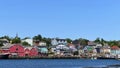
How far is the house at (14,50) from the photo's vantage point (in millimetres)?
181625

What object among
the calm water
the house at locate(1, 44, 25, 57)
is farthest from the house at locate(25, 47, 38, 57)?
the calm water

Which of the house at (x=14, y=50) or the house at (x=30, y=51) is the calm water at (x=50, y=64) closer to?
the house at (x=14, y=50)

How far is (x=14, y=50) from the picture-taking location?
182625 mm

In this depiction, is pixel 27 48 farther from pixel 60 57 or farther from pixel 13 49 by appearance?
pixel 60 57

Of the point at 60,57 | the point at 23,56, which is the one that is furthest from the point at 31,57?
the point at 60,57

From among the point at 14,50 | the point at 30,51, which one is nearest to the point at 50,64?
the point at 14,50

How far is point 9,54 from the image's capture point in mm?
182000

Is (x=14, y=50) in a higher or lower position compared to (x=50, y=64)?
higher

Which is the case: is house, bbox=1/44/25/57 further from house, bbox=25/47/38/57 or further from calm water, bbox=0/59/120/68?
calm water, bbox=0/59/120/68

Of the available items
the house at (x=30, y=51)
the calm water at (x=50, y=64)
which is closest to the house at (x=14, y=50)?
the house at (x=30, y=51)

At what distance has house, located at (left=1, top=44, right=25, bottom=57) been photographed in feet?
596

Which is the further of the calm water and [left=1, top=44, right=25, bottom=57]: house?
[left=1, top=44, right=25, bottom=57]: house

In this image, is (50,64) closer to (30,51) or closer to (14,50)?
(14,50)

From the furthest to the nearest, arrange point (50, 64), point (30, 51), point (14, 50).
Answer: point (30, 51), point (14, 50), point (50, 64)
